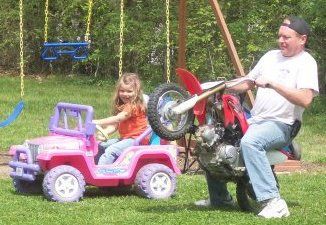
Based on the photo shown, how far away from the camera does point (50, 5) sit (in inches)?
936

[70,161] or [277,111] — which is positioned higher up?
[277,111]

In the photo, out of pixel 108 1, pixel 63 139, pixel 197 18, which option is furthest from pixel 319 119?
pixel 63 139

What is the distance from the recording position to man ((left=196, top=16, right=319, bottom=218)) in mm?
6617

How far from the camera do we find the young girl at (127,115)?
842 cm

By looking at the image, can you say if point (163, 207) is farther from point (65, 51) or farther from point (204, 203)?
point (65, 51)

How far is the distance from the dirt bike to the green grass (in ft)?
1.26

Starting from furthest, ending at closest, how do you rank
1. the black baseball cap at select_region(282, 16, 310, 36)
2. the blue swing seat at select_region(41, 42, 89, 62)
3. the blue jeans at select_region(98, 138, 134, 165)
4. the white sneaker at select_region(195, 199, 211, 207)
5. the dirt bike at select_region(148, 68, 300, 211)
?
the blue swing seat at select_region(41, 42, 89, 62), the blue jeans at select_region(98, 138, 134, 165), the white sneaker at select_region(195, 199, 211, 207), the black baseball cap at select_region(282, 16, 310, 36), the dirt bike at select_region(148, 68, 300, 211)

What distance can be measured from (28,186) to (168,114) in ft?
7.45

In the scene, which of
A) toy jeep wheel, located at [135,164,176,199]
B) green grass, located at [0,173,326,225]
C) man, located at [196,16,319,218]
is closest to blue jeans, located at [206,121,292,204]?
man, located at [196,16,319,218]

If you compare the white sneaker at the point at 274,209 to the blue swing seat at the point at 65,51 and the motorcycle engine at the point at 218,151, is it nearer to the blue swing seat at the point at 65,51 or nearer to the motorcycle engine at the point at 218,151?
the motorcycle engine at the point at 218,151

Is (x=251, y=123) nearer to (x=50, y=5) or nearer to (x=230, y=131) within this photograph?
(x=230, y=131)

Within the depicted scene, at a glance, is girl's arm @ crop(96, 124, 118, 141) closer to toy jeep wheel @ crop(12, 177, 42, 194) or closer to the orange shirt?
the orange shirt

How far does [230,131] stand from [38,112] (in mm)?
10582

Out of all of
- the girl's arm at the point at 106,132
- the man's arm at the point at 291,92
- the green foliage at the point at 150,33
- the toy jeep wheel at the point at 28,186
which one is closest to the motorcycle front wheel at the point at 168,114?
the man's arm at the point at 291,92
